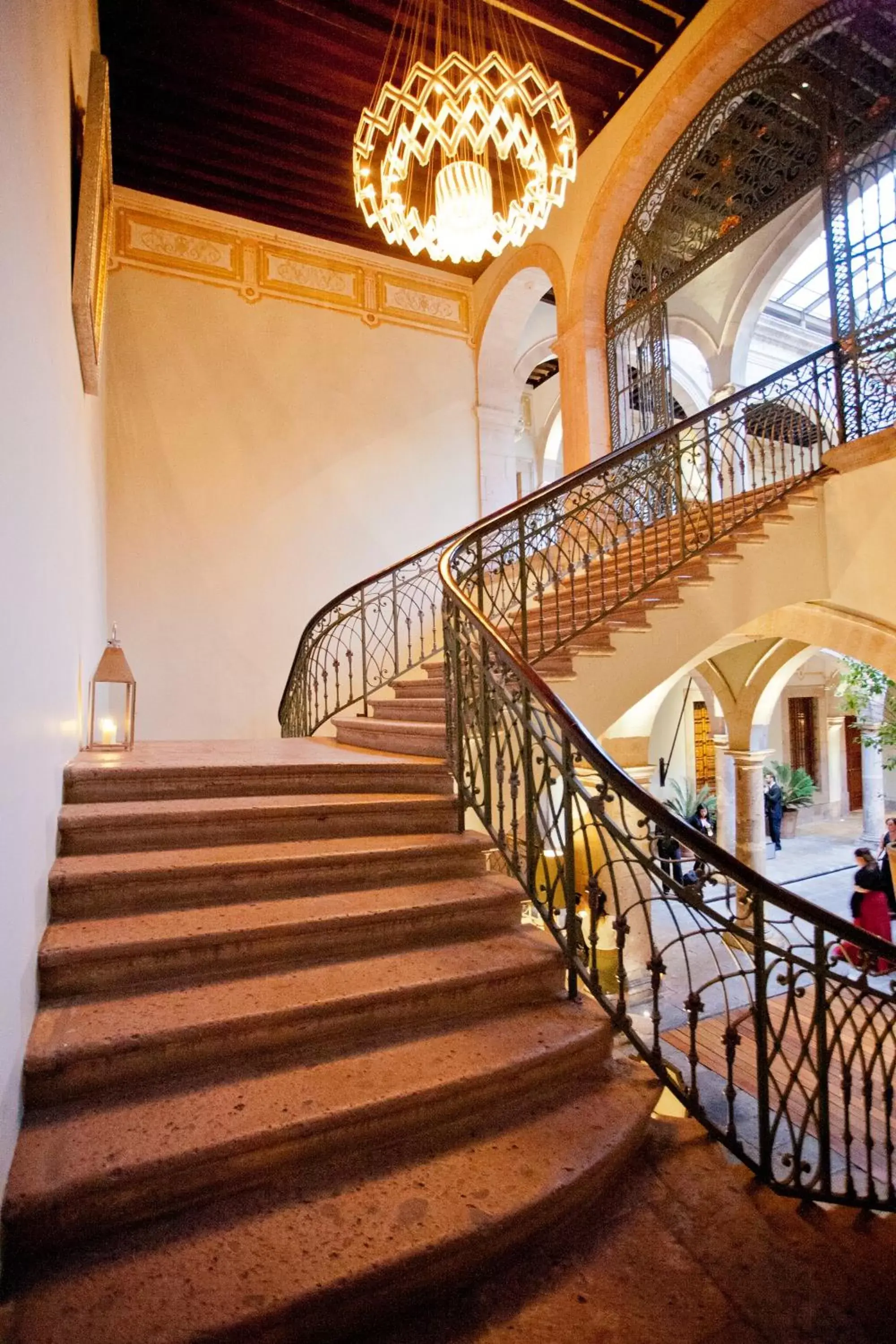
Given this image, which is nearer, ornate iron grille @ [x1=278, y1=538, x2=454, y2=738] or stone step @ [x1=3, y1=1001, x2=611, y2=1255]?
stone step @ [x1=3, y1=1001, x2=611, y2=1255]

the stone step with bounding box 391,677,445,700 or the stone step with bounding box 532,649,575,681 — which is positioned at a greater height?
the stone step with bounding box 532,649,575,681

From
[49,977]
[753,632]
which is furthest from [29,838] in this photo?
[753,632]

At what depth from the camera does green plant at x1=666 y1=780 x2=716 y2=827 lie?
12.5m

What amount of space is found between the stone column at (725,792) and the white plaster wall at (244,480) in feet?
17.1

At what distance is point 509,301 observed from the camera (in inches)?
316

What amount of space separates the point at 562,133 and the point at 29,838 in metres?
4.31

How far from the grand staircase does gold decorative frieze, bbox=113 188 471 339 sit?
20.3ft

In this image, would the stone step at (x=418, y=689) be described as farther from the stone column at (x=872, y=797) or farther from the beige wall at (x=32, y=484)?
the stone column at (x=872, y=797)

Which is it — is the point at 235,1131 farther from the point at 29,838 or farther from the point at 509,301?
the point at 509,301

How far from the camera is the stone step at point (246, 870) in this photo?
2.27 meters

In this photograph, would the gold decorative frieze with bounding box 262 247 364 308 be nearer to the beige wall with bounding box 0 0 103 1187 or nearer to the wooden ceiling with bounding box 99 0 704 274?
the wooden ceiling with bounding box 99 0 704 274

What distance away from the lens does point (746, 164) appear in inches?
247

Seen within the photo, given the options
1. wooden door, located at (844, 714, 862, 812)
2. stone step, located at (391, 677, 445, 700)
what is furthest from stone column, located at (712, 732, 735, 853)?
wooden door, located at (844, 714, 862, 812)

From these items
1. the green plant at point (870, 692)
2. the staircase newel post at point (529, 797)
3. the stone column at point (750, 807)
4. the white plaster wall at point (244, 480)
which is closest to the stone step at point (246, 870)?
the staircase newel post at point (529, 797)
